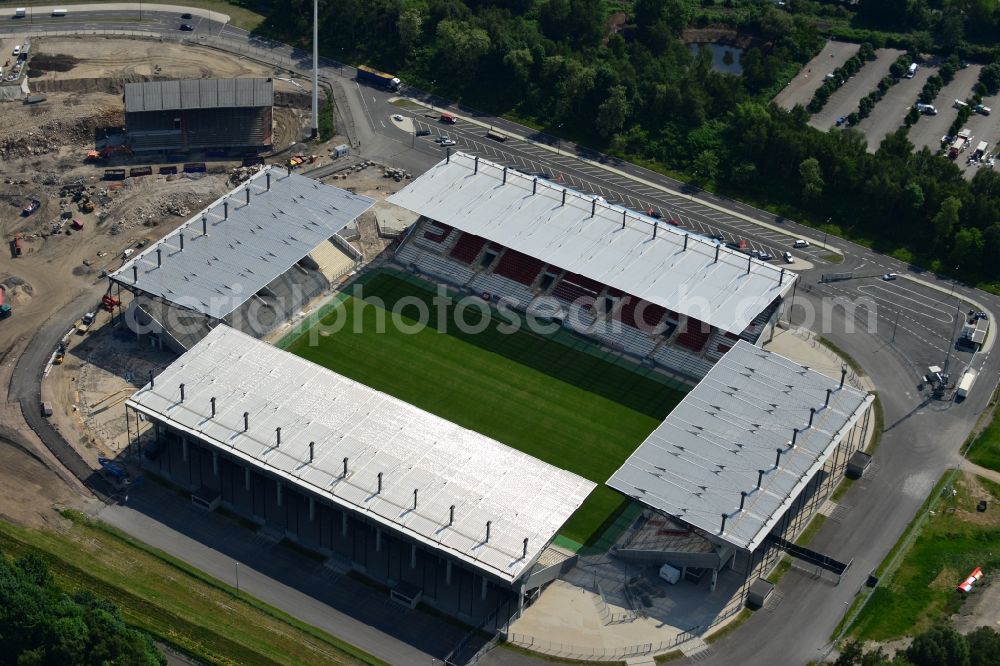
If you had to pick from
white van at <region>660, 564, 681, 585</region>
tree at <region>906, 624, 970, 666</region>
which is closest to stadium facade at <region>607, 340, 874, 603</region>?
white van at <region>660, 564, 681, 585</region>

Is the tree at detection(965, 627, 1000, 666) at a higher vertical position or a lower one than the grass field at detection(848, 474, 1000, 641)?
higher

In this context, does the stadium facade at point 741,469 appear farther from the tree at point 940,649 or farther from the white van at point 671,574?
the tree at point 940,649

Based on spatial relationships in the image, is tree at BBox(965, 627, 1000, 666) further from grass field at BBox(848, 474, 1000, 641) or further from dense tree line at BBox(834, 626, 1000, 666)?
grass field at BBox(848, 474, 1000, 641)

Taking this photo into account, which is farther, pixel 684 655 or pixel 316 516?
pixel 316 516

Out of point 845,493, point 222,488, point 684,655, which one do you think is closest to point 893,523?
point 845,493

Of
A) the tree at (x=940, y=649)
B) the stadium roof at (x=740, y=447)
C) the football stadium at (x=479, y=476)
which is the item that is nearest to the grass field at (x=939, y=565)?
the football stadium at (x=479, y=476)

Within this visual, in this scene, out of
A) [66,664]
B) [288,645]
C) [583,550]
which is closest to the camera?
[66,664]

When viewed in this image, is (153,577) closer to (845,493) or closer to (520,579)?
(520,579)
